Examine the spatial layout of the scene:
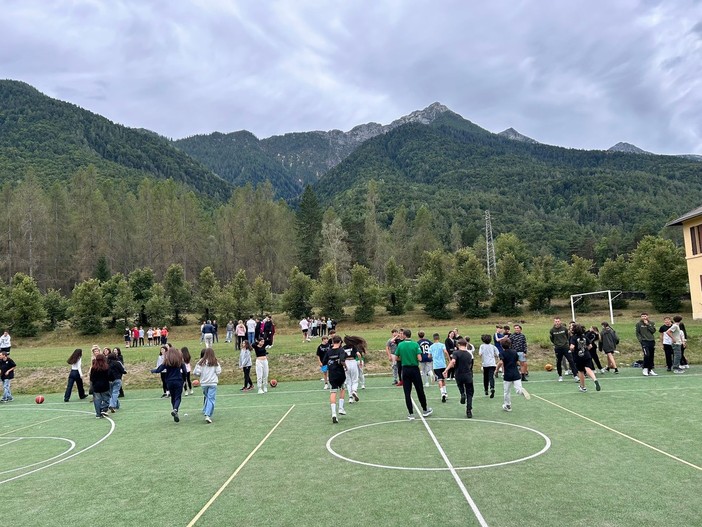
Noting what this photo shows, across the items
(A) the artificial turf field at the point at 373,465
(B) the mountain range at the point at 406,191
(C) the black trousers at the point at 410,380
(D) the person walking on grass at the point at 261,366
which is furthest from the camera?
(B) the mountain range at the point at 406,191

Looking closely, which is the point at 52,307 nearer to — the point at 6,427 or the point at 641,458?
the point at 6,427

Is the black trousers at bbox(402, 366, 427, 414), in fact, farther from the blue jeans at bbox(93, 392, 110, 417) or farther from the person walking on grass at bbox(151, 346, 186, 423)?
the blue jeans at bbox(93, 392, 110, 417)

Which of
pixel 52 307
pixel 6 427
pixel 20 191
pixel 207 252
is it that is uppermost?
pixel 20 191

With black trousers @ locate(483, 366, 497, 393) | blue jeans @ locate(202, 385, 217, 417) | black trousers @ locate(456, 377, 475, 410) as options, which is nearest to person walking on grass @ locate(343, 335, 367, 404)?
black trousers @ locate(456, 377, 475, 410)

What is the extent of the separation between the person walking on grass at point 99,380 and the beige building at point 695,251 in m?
43.2

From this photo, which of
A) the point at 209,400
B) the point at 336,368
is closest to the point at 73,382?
the point at 209,400

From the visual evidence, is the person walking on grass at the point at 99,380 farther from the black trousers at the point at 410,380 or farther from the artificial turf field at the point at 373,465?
the black trousers at the point at 410,380

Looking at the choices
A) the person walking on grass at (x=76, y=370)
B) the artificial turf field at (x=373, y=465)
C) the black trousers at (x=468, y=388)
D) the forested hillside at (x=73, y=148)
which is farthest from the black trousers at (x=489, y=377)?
the forested hillside at (x=73, y=148)

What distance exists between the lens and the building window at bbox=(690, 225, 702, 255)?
133ft

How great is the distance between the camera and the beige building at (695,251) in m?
40.4

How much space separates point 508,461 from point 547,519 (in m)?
2.63

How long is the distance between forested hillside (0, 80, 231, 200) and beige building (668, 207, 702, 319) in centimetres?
12161

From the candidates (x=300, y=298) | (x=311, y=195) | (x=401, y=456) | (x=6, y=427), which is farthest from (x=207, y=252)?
(x=401, y=456)

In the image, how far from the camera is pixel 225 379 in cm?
2505
